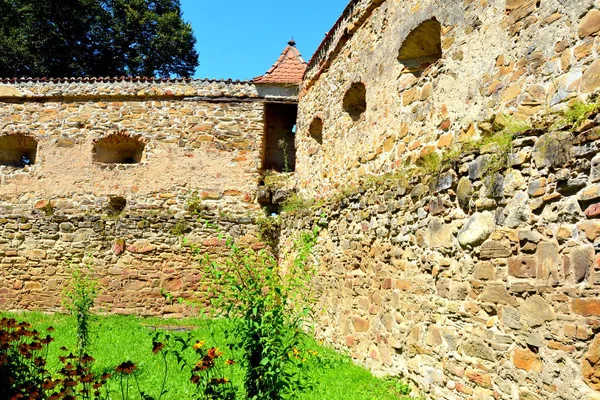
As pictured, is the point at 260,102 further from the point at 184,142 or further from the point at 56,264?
the point at 56,264

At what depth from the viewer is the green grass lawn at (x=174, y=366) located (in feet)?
16.5

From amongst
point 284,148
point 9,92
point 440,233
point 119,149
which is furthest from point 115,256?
point 440,233

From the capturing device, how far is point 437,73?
549 centimetres

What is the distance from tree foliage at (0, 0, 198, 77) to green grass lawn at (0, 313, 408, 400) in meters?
13.2

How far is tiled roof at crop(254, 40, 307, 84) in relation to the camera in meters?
10.6

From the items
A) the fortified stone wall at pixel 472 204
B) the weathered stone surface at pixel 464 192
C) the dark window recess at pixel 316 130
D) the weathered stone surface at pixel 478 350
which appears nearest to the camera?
the fortified stone wall at pixel 472 204

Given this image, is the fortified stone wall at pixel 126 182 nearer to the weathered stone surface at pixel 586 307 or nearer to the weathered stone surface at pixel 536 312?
the weathered stone surface at pixel 536 312

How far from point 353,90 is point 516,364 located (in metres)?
5.03

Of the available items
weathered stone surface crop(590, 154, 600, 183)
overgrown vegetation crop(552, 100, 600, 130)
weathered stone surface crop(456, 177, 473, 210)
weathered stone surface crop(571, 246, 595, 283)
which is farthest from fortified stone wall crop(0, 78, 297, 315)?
weathered stone surface crop(590, 154, 600, 183)

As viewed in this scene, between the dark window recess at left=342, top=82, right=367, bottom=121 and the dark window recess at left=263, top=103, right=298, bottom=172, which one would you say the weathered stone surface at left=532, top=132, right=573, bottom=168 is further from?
the dark window recess at left=263, top=103, right=298, bottom=172

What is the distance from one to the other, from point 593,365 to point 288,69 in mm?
9051

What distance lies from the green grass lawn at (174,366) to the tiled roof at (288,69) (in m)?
5.35

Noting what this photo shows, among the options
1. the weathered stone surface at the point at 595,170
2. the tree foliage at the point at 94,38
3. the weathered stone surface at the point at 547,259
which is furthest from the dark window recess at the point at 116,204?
the tree foliage at the point at 94,38

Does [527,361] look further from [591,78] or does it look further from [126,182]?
[126,182]
